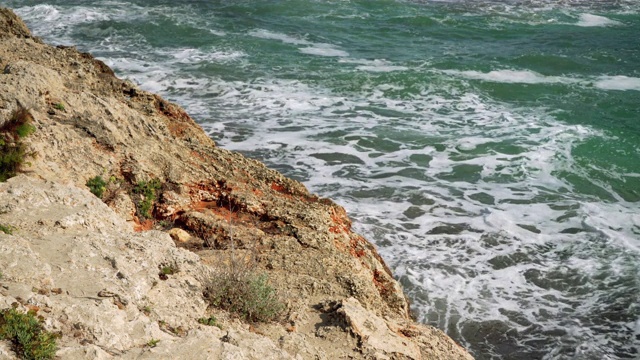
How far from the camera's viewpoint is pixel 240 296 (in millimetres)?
4746

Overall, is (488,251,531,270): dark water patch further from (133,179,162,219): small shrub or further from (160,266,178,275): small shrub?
(160,266,178,275): small shrub

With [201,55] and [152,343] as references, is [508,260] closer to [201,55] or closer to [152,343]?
[152,343]

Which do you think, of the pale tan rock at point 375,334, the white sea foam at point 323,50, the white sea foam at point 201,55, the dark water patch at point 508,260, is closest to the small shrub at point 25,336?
the pale tan rock at point 375,334

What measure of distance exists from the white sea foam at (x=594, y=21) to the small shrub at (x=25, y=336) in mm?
25932

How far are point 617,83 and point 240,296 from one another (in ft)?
57.2

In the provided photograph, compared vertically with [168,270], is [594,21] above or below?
below

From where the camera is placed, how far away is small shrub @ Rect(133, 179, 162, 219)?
20.8ft

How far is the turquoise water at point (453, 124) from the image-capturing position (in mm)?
8586

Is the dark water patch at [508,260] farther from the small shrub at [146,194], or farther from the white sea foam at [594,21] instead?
the white sea foam at [594,21]

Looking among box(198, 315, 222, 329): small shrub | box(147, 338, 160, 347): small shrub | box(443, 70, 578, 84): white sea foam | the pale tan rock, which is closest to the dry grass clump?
box(198, 315, 222, 329): small shrub

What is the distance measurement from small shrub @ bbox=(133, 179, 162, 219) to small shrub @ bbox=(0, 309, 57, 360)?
2.84m

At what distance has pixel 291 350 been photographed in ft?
→ 14.7

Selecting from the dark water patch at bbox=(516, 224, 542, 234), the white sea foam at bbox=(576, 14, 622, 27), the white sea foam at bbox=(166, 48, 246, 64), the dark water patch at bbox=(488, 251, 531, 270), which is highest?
the white sea foam at bbox=(576, 14, 622, 27)

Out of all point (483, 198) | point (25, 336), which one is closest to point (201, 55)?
point (483, 198)
